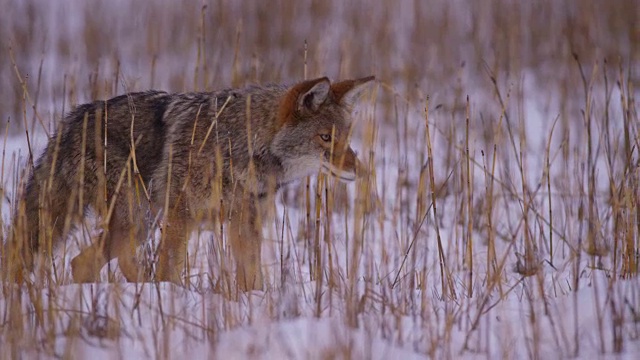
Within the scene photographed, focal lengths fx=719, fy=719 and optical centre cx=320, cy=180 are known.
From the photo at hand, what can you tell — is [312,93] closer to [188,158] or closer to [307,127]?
[307,127]

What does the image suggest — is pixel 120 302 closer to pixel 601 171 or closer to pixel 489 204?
pixel 489 204

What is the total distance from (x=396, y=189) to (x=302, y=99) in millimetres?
2138

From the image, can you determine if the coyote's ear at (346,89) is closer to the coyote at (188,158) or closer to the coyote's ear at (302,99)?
the coyote at (188,158)

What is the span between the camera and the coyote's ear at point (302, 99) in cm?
417

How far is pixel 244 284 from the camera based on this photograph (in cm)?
390

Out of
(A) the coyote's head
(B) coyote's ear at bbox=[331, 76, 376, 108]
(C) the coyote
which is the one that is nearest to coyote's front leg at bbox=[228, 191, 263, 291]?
(C) the coyote

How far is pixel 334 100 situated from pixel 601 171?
4165 millimetres

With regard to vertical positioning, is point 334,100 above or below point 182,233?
above

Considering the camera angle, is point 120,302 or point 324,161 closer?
point 120,302

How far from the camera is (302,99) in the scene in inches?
166

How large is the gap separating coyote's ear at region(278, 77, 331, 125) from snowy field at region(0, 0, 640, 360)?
0.29 metres

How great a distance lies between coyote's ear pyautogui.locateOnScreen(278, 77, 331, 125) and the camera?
417 cm

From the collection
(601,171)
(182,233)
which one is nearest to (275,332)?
(182,233)

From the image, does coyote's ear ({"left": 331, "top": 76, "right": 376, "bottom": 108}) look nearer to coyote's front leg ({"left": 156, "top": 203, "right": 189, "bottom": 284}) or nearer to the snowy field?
the snowy field
